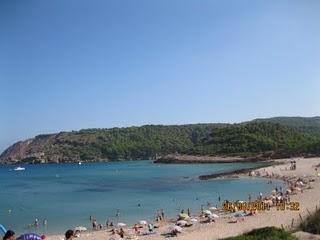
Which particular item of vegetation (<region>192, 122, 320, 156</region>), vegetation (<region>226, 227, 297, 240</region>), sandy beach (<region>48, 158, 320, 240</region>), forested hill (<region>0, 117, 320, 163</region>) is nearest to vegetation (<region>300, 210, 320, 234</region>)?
vegetation (<region>226, 227, 297, 240</region>)

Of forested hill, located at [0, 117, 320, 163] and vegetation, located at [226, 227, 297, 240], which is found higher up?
forested hill, located at [0, 117, 320, 163]

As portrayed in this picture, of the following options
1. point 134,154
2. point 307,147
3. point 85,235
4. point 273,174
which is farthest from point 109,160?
point 85,235

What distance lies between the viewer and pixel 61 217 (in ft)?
125

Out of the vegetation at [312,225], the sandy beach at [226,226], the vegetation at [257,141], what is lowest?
the sandy beach at [226,226]

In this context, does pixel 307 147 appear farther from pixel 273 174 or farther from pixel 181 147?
pixel 181 147

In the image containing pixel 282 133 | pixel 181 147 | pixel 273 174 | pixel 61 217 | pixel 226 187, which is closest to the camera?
pixel 61 217

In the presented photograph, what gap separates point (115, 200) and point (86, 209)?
6430 mm

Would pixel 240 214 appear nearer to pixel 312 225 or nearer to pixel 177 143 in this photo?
pixel 312 225

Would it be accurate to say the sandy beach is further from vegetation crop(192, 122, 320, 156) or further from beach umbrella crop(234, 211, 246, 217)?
vegetation crop(192, 122, 320, 156)

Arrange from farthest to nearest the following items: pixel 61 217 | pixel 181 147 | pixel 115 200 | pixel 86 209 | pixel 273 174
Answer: pixel 181 147, pixel 273 174, pixel 115 200, pixel 86 209, pixel 61 217

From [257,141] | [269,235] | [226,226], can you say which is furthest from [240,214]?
[257,141]

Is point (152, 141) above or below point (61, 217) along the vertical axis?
above

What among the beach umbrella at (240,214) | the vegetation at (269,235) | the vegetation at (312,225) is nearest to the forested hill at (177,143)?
the beach umbrella at (240,214)

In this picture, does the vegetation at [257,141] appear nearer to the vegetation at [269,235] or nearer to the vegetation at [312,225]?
the vegetation at [312,225]
